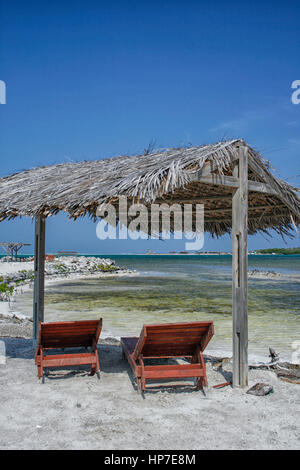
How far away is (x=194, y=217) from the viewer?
6883mm

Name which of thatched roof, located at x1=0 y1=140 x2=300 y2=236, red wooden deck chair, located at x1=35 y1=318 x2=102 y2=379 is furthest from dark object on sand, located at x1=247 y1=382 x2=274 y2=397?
thatched roof, located at x1=0 y1=140 x2=300 y2=236

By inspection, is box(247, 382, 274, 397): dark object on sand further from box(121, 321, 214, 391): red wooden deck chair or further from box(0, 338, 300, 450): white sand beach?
box(121, 321, 214, 391): red wooden deck chair

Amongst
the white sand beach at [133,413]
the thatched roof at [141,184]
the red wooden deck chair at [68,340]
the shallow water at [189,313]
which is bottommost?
the shallow water at [189,313]

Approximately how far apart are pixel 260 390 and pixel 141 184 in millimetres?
2315

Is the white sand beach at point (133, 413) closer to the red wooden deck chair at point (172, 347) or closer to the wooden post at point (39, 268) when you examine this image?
the red wooden deck chair at point (172, 347)

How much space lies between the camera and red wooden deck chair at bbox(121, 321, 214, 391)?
3.83 meters

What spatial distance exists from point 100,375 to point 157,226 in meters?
3.69

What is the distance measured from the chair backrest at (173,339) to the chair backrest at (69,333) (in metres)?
0.72

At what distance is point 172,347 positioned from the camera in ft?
13.5

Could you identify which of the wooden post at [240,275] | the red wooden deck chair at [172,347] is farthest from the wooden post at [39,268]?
the wooden post at [240,275]

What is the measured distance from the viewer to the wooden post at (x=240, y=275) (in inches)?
161

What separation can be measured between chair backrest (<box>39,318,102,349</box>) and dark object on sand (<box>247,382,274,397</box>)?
68.2 inches

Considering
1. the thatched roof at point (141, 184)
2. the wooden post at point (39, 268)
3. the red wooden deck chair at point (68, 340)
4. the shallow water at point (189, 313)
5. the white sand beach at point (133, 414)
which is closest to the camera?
the white sand beach at point (133, 414)
